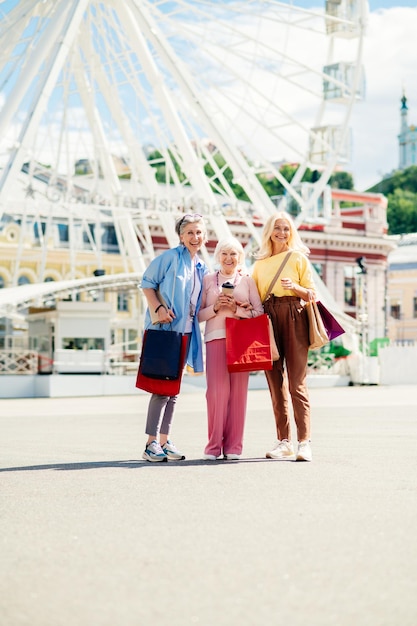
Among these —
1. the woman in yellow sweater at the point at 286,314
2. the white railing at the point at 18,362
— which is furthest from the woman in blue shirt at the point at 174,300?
the white railing at the point at 18,362

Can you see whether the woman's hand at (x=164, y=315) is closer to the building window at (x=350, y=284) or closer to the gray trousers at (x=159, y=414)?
the gray trousers at (x=159, y=414)

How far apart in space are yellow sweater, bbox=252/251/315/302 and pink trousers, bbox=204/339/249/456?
0.58m

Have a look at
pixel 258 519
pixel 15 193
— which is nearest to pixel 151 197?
pixel 15 193

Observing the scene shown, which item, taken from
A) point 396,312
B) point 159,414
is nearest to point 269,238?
point 159,414

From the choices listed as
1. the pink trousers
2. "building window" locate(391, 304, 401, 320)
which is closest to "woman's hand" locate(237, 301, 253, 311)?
the pink trousers

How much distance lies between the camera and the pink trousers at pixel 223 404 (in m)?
9.33

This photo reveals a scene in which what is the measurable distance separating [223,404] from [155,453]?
65cm

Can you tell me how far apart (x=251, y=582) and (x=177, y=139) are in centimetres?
2894

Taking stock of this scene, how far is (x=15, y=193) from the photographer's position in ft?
177

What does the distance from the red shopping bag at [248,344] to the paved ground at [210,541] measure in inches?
29.4

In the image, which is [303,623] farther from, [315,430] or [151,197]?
[151,197]

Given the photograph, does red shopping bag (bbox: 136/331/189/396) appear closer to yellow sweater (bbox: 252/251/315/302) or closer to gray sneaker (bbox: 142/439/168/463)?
gray sneaker (bbox: 142/439/168/463)

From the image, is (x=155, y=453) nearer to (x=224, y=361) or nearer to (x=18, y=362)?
(x=224, y=361)

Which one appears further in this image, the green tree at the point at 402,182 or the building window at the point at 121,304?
the green tree at the point at 402,182
